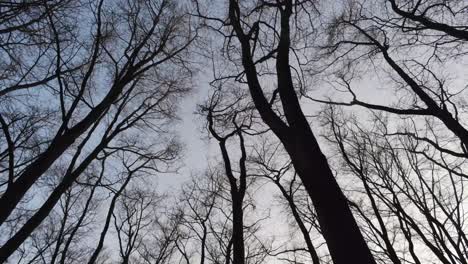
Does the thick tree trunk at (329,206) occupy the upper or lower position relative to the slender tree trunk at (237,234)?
lower

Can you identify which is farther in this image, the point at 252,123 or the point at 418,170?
the point at 418,170

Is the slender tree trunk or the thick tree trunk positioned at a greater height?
the slender tree trunk

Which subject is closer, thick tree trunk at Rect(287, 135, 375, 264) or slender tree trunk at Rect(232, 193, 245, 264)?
thick tree trunk at Rect(287, 135, 375, 264)

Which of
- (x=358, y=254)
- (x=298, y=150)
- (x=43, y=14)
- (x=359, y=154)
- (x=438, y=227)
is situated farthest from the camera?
(x=359, y=154)

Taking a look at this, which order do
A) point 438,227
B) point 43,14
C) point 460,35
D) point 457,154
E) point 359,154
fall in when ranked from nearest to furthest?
point 43,14
point 460,35
point 457,154
point 438,227
point 359,154

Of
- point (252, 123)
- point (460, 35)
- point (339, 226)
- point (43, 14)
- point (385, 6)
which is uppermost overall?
point (385, 6)

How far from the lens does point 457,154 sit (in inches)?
311

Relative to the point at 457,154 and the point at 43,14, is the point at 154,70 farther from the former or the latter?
the point at 457,154

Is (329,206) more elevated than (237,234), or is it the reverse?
(237,234)

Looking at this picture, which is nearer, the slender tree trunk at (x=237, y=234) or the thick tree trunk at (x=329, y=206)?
the thick tree trunk at (x=329, y=206)

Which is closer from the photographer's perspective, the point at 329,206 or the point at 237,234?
the point at 329,206

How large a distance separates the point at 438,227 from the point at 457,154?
10.6ft

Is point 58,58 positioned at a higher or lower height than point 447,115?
lower

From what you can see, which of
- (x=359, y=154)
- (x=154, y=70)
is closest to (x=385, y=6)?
(x=359, y=154)
